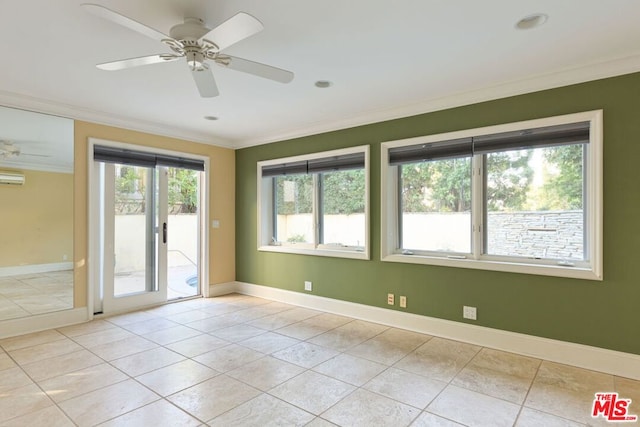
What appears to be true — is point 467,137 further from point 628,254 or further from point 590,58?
point 628,254

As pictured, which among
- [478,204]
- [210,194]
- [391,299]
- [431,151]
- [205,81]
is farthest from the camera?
[210,194]

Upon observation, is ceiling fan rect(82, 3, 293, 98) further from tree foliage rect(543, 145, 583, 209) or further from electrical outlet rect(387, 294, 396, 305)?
electrical outlet rect(387, 294, 396, 305)

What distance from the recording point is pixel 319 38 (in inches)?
94.2

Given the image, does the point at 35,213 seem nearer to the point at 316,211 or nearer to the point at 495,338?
the point at 316,211

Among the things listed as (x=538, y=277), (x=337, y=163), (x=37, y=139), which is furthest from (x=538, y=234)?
(x=37, y=139)

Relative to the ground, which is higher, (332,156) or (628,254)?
(332,156)

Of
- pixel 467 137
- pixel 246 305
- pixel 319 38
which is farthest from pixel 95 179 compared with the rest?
pixel 467 137

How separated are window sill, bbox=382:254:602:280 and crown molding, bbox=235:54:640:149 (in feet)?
5.13

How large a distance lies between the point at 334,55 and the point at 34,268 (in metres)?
3.83

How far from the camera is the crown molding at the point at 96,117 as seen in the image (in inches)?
140

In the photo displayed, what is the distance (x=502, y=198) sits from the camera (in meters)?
3.39

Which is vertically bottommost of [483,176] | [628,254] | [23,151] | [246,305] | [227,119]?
[246,305]

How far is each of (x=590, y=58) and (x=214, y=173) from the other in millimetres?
4690

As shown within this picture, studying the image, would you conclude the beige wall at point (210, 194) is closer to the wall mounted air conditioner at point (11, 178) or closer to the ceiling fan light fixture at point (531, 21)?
the wall mounted air conditioner at point (11, 178)
